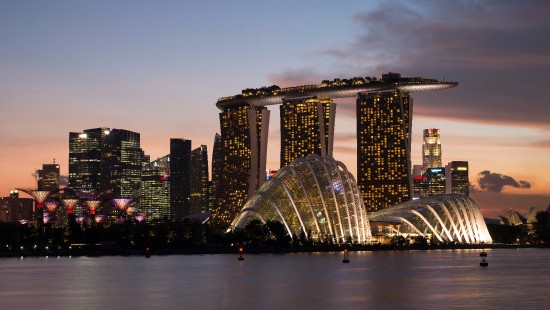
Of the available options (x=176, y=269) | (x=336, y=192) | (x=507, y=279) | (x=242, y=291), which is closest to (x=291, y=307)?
(x=242, y=291)

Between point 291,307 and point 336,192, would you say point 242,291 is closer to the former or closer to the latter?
point 291,307

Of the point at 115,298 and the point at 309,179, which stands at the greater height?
the point at 309,179

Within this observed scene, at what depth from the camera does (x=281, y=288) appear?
9456 cm

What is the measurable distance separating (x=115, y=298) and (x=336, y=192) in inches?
4599

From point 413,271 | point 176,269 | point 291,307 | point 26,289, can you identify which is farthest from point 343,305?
point 176,269

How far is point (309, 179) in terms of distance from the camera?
19938 cm

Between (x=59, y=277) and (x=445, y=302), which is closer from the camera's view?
(x=445, y=302)

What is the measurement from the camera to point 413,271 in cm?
12581

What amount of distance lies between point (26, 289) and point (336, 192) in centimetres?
10754

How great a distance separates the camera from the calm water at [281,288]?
78125 millimetres

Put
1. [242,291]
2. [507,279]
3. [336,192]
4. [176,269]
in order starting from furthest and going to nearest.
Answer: [336,192]
[176,269]
[507,279]
[242,291]

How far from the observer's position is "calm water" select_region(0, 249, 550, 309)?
7812cm

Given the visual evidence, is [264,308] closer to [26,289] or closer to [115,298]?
[115,298]

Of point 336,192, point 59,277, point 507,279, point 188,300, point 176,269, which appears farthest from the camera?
point 336,192
